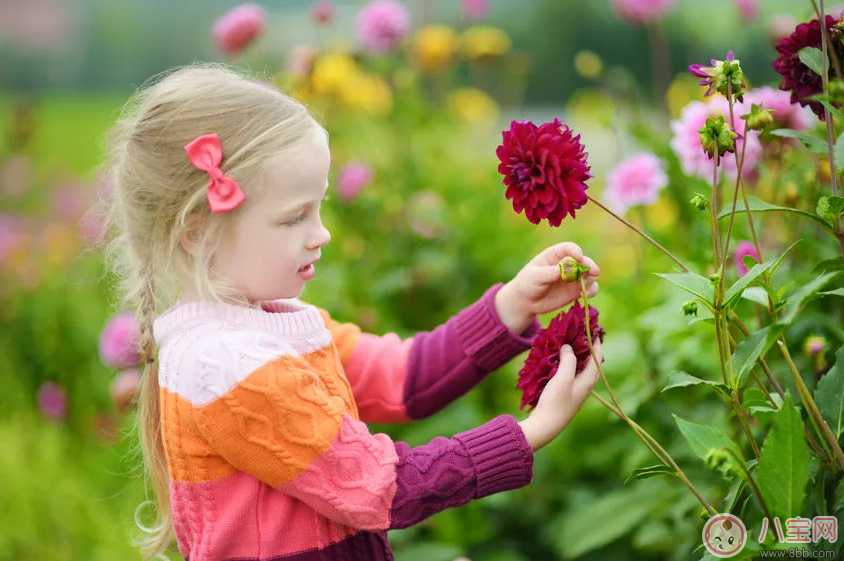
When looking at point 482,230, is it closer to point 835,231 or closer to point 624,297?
point 624,297

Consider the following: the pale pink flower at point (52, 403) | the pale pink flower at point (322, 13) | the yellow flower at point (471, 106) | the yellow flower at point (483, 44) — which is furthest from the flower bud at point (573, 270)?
the pale pink flower at point (52, 403)

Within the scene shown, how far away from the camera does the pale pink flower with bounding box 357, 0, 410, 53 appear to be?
2656 millimetres

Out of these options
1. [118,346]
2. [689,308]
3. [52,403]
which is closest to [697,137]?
[689,308]

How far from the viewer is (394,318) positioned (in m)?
2.53

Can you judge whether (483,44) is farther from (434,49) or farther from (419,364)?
(419,364)

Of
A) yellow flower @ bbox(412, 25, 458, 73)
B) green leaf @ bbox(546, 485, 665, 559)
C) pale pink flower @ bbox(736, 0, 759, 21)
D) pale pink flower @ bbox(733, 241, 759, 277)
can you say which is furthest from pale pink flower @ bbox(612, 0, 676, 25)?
green leaf @ bbox(546, 485, 665, 559)

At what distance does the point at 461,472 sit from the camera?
1265 mm

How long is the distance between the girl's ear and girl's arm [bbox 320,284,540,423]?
30 centimetres

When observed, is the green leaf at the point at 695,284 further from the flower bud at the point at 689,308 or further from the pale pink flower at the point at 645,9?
the pale pink flower at the point at 645,9

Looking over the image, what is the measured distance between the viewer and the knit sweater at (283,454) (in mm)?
1229

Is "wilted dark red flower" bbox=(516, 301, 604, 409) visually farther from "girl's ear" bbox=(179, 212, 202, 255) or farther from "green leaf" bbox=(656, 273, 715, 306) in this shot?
"girl's ear" bbox=(179, 212, 202, 255)

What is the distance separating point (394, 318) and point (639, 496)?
0.88 m

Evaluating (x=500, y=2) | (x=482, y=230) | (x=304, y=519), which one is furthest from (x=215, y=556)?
(x=500, y=2)

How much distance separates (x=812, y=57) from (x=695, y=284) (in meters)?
0.36
